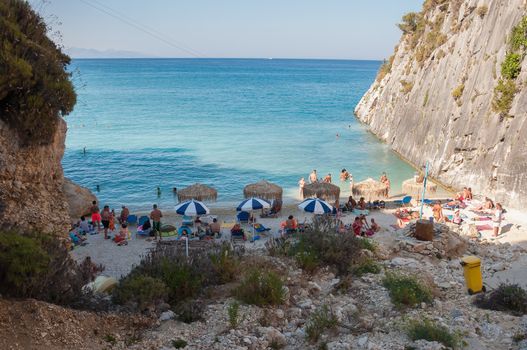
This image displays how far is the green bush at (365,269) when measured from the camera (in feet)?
37.8

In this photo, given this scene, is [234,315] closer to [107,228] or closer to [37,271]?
[37,271]

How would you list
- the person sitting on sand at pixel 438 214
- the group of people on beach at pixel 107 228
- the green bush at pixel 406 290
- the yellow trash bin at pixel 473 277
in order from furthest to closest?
the person sitting on sand at pixel 438 214 < the group of people on beach at pixel 107 228 < the yellow trash bin at pixel 473 277 < the green bush at pixel 406 290

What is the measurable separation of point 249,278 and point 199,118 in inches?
2181

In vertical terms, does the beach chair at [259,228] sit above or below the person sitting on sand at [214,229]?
below

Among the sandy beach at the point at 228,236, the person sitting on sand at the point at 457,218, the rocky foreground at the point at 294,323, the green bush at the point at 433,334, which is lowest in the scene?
the sandy beach at the point at 228,236

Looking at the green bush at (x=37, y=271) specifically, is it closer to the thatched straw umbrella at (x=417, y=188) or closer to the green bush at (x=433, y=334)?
the green bush at (x=433, y=334)

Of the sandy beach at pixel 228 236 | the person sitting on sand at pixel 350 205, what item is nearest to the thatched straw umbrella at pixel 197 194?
the sandy beach at pixel 228 236

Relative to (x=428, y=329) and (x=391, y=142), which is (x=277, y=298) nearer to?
(x=428, y=329)

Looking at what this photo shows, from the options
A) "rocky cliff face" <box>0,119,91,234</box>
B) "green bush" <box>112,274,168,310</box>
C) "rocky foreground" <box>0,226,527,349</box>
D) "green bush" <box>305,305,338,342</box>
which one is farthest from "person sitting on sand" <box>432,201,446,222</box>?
"rocky cliff face" <box>0,119,91,234</box>

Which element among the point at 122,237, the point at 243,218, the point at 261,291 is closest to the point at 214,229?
the point at 243,218

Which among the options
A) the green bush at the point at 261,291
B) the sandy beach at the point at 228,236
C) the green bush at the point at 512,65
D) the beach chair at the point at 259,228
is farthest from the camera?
the green bush at the point at 512,65

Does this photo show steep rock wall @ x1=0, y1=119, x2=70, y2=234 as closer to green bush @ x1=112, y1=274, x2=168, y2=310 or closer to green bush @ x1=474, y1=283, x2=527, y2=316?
green bush @ x1=112, y1=274, x2=168, y2=310

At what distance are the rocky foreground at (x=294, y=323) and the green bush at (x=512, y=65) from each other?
53.4 ft

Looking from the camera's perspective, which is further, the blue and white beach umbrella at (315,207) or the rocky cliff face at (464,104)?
the rocky cliff face at (464,104)
